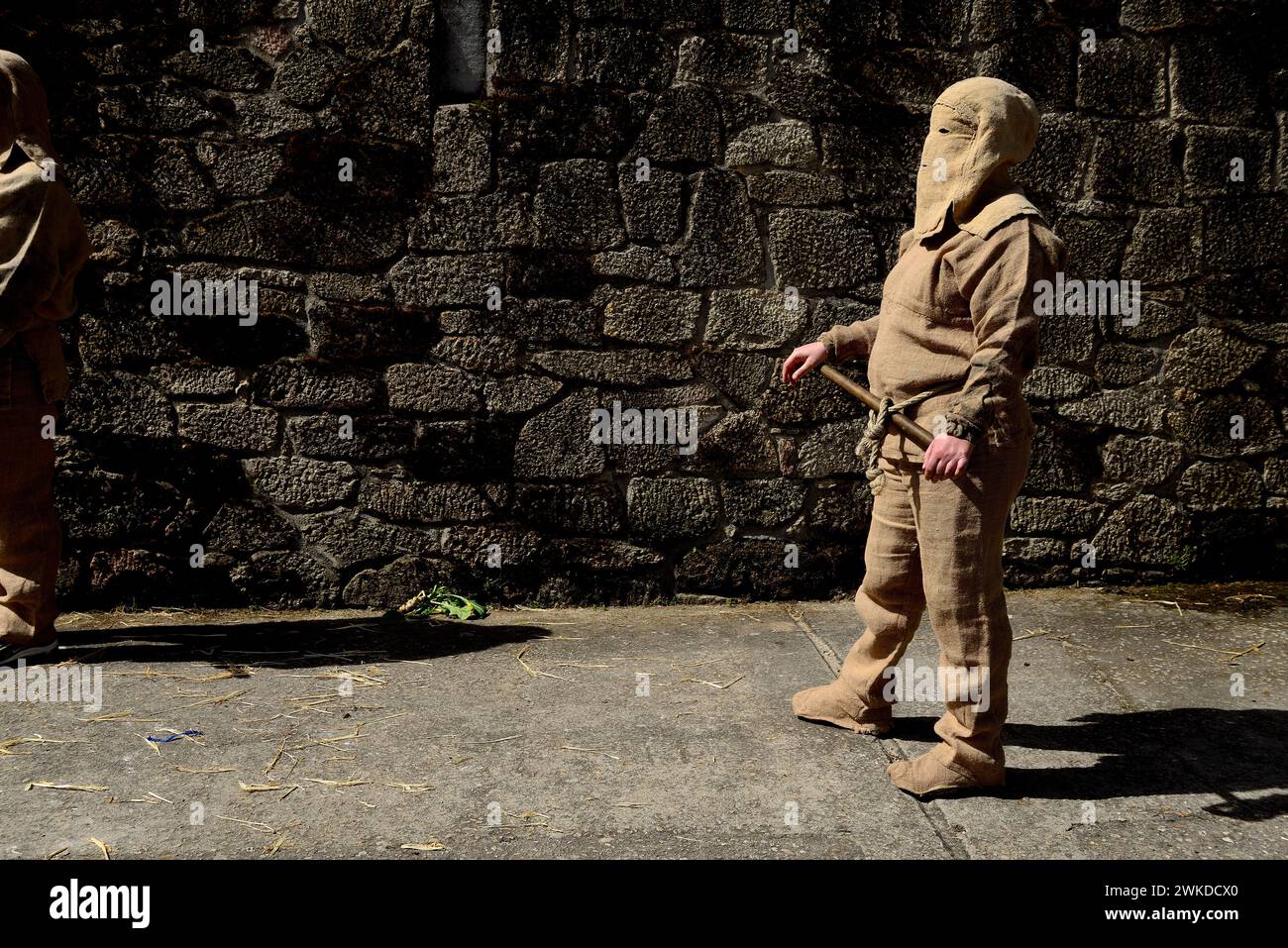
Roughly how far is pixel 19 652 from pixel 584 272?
→ 2505mm

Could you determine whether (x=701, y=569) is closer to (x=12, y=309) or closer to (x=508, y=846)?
(x=508, y=846)

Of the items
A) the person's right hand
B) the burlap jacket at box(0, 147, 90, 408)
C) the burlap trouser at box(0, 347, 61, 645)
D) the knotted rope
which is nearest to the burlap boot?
the knotted rope

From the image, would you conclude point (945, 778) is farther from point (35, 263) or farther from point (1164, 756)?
point (35, 263)

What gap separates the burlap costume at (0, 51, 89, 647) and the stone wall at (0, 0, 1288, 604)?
23.7 inches

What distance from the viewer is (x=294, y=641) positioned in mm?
4105

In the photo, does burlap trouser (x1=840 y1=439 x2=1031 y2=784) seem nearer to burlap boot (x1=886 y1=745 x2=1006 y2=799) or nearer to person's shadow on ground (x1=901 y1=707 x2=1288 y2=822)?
burlap boot (x1=886 y1=745 x2=1006 y2=799)

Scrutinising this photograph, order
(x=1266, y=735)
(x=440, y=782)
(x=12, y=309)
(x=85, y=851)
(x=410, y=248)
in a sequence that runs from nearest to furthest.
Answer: (x=85, y=851), (x=440, y=782), (x=1266, y=735), (x=12, y=309), (x=410, y=248)

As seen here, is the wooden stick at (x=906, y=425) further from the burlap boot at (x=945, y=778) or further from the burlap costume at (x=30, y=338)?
the burlap costume at (x=30, y=338)

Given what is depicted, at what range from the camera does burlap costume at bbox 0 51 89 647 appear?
138 inches

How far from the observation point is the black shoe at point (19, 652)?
3.72 meters

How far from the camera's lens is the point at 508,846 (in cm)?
257

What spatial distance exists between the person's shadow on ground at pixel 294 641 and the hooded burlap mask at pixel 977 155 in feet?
7.47

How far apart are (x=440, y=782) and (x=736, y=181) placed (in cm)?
269

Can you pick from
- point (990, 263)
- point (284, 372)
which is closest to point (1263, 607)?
point (990, 263)
